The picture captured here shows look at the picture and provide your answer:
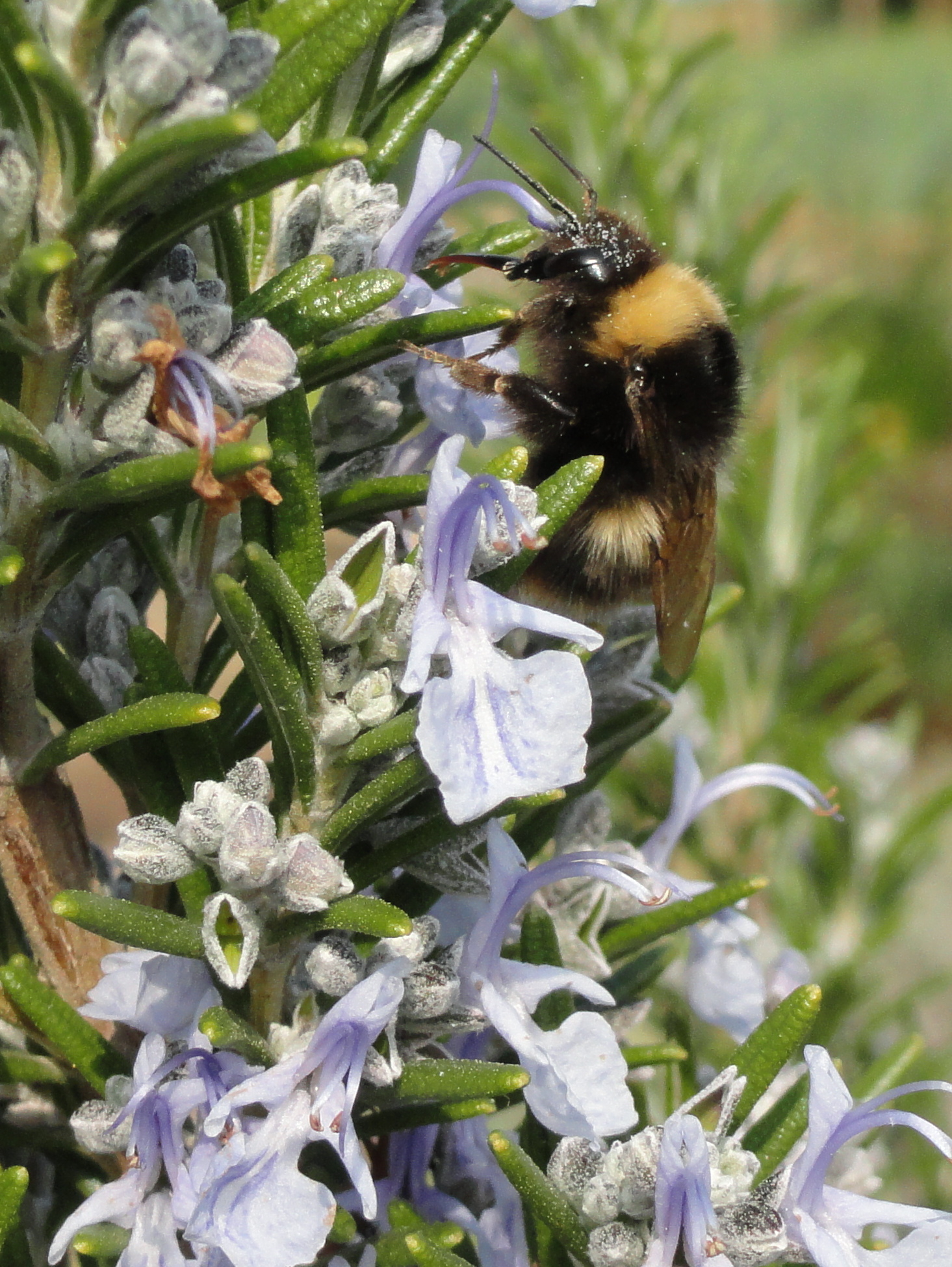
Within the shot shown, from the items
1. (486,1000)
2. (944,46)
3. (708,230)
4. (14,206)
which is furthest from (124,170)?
(944,46)

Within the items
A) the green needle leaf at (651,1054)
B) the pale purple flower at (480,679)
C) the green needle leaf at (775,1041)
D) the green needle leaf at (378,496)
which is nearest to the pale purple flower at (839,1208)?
the green needle leaf at (775,1041)

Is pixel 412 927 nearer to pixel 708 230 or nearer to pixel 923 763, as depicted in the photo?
pixel 708 230

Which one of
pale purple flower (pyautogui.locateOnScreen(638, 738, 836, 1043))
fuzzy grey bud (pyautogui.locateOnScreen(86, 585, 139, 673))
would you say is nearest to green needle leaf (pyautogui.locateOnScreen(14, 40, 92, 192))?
fuzzy grey bud (pyautogui.locateOnScreen(86, 585, 139, 673))

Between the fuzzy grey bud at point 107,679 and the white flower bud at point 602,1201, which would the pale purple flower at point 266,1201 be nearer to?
the white flower bud at point 602,1201

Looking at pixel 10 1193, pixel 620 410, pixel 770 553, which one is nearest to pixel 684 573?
pixel 620 410

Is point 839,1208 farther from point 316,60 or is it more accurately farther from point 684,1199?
point 316,60
